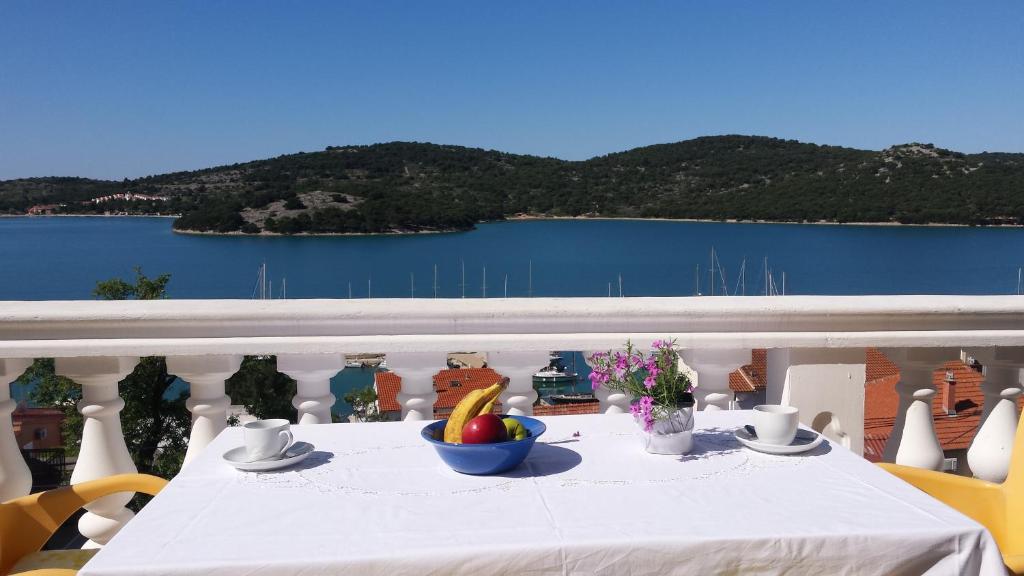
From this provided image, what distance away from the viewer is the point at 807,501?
142 centimetres

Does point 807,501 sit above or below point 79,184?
below

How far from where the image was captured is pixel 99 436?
218 centimetres

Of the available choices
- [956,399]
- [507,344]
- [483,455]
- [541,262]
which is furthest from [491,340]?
[541,262]

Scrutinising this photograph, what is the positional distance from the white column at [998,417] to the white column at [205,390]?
217 cm

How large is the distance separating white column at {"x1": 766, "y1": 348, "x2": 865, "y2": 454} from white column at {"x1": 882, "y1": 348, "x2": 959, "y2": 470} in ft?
0.47

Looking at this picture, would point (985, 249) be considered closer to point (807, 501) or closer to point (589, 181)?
point (589, 181)

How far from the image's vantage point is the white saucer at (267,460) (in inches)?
61.9

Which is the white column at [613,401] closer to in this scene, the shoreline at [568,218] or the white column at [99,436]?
the white column at [99,436]

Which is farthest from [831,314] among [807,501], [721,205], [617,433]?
[721,205]

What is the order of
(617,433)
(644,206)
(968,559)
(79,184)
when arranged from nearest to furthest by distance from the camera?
(968,559) → (617,433) → (79,184) → (644,206)

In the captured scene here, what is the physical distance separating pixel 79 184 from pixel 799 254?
3419 inches

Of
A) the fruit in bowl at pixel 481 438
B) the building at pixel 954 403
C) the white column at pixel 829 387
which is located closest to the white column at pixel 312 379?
the fruit in bowl at pixel 481 438

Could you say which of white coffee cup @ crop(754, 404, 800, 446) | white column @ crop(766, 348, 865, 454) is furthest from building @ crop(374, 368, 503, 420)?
white column @ crop(766, 348, 865, 454)

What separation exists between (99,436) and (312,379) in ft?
1.94
